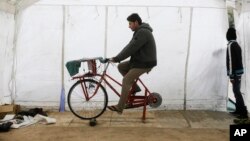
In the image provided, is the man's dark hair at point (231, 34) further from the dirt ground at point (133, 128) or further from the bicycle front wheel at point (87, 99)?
the bicycle front wheel at point (87, 99)

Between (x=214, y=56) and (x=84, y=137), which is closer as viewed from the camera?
(x=84, y=137)

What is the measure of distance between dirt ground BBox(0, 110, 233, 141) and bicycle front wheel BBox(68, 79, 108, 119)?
175 millimetres

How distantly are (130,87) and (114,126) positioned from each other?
2.60ft

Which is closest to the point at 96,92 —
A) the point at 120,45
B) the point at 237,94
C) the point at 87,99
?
the point at 87,99

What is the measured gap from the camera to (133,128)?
7.08 metres

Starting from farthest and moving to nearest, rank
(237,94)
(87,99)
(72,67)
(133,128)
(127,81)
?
1. (237,94)
2. (87,99)
3. (72,67)
4. (127,81)
5. (133,128)

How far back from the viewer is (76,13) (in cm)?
870

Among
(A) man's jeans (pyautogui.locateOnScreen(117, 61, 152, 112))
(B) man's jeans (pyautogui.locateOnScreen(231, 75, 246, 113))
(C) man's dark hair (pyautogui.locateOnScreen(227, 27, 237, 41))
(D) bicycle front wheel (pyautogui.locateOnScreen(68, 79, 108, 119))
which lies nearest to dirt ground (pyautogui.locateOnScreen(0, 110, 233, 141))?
(D) bicycle front wheel (pyautogui.locateOnScreen(68, 79, 108, 119))

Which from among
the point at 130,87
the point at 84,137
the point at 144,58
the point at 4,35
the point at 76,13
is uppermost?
the point at 76,13

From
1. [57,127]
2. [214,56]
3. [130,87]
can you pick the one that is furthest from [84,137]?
[214,56]

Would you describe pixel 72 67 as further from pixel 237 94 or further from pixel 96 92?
pixel 237 94

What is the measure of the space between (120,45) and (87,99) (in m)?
1.77

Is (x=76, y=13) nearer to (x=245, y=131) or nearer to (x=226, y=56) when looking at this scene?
(x=226, y=56)

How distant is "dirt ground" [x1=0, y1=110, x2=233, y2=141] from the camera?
6453 mm
